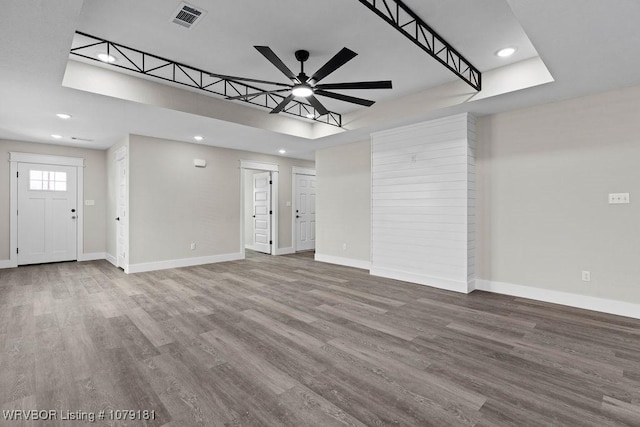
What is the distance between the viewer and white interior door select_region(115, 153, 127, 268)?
604 cm

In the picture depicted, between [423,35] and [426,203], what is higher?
[423,35]

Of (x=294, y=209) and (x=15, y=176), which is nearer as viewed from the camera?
(x=15, y=176)

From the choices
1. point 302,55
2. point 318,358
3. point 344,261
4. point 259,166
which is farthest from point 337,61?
point 259,166

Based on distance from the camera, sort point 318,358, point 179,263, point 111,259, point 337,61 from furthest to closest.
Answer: point 111,259 < point 179,263 < point 337,61 < point 318,358

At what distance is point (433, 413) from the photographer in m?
1.89

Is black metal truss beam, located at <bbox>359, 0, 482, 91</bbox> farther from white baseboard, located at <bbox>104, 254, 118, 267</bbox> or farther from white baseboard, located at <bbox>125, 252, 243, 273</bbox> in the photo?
white baseboard, located at <bbox>104, 254, 118, 267</bbox>

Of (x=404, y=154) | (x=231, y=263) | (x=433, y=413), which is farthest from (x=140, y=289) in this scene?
→ (x=404, y=154)

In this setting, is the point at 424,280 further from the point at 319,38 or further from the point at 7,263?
the point at 7,263

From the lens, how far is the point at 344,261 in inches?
266

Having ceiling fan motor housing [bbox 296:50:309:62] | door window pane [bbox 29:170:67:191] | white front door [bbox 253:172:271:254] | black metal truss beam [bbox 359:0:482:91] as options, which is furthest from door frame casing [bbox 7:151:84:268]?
black metal truss beam [bbox 359:0:482:91]

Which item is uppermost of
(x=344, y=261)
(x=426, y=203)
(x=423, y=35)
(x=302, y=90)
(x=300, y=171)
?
(x=423, y=35)

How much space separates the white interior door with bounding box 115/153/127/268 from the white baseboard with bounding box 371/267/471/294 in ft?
16.3

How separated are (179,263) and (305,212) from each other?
3.67 m

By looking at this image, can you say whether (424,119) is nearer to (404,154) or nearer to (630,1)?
(404,154)
